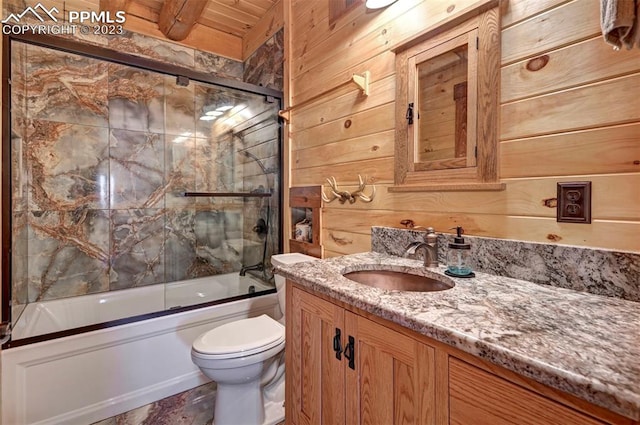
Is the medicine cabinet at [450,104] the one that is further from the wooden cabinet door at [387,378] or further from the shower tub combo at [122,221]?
the shower tub combo at [122,221]

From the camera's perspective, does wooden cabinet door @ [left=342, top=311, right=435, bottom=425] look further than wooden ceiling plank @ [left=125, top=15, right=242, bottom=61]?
No

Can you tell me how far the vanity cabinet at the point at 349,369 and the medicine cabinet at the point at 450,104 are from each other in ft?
2.25

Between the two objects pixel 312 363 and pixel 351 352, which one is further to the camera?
pixel 312 363

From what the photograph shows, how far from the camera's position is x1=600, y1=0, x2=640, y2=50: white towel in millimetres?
628

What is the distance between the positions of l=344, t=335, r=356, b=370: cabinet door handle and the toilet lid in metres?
0.72

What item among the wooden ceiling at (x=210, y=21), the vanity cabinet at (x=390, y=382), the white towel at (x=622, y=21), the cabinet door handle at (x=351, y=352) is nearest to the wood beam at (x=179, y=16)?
the wooden ceiling at (x=210, y=21)

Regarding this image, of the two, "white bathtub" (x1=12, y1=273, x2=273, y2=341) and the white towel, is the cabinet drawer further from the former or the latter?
"white bathtub" (x1=12, y1=273, x2=273, y2=341)

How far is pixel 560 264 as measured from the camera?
2.94ft

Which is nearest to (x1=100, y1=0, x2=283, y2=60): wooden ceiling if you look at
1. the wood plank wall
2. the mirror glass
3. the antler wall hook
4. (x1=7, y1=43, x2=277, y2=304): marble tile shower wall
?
(x1=7, y1=43, x2=277, y2=304): marble tile shower wall

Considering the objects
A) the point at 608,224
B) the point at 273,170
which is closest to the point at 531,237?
the point at 608,224

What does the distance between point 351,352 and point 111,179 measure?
2.34 metres

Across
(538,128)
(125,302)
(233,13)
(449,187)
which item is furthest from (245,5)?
(125,302)

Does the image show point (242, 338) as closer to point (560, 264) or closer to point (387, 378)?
point (387, 378)

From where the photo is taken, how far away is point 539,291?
Answer: 850 millimetres
